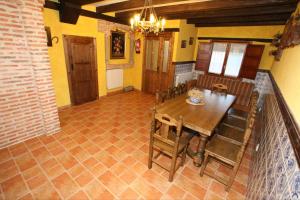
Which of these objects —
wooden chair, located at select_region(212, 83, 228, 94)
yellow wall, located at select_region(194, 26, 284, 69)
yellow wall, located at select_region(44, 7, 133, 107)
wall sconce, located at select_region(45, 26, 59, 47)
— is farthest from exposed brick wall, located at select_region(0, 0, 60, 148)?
yellow wall, located at select_region(194, 26, 284, 69)

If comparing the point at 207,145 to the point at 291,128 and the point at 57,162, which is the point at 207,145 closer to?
the point at 291,128

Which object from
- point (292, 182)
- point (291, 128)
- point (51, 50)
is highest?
point (51, 50)

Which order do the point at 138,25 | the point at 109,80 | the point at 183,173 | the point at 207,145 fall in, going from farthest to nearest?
the point at 109,80, the point at 138,25, the point at 183,173, the point at 207,145

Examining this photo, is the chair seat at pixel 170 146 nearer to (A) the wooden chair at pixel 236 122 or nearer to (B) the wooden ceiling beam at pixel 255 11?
(A) the wooden chair at pixel 236 122

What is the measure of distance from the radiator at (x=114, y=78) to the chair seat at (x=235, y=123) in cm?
374

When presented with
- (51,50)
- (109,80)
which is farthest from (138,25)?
(109,80)

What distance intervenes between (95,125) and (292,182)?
325cm

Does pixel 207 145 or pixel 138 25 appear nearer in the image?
pixel 207 145

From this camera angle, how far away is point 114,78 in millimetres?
5293

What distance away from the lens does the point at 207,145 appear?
211 cm

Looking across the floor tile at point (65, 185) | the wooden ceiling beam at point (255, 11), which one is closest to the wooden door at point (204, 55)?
the wooden ceiling beam at point (255, 11)

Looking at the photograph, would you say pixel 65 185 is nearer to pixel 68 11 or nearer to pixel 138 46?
pixel 68 11

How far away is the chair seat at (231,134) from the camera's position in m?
2.22

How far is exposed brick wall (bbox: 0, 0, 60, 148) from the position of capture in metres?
2.23
